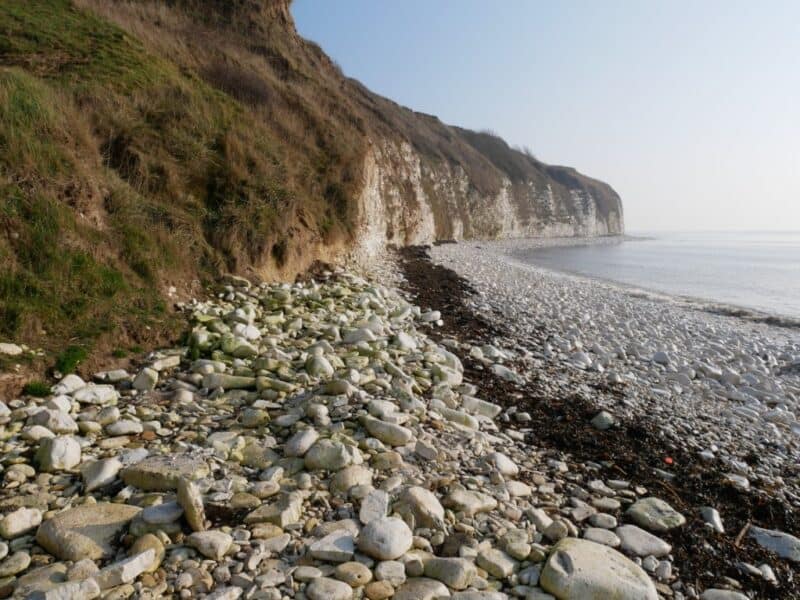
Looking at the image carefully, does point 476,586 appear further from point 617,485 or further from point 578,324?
point 578,324

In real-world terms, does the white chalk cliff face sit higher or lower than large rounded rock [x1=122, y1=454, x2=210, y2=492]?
higher

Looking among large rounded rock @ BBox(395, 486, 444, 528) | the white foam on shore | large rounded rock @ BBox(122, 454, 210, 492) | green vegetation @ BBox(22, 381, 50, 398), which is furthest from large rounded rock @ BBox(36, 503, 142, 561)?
the white foam on shore

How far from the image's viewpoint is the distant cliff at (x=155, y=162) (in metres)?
5.84

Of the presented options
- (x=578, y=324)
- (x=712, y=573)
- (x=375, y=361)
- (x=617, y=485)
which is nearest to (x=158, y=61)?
(x=375, y=361)

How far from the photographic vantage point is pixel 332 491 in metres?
3.24

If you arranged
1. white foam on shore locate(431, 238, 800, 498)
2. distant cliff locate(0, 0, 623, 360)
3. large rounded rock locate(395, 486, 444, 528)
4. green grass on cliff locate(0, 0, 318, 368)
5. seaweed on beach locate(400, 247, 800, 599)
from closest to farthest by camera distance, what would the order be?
large rounded rock locate(395, 486, 444, 528), seaweed on beach locate(400, 247, 800, 599), white foam on shore locate(431, 238, 800, 498), green grass on cliff locate(0, 0, 318, 368), distant cliff locate(0, 0, 623, 360)

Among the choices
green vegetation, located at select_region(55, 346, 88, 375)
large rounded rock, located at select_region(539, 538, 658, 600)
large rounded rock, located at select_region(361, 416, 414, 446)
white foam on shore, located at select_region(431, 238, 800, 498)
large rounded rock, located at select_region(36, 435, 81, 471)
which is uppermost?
green vegetation, located at select_region(55, 346, 88, 375)

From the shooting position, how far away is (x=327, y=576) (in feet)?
8.08

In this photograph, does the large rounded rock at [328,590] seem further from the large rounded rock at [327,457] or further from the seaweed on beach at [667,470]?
the seaweed on beach at [667,470]

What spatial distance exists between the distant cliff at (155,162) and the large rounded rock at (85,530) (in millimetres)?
3056

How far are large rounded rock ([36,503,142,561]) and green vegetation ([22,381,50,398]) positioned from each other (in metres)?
2.15

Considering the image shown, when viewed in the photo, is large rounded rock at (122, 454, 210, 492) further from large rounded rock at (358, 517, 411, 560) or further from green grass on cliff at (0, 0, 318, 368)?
green grass on cliff at (0, 0, 318, 368)

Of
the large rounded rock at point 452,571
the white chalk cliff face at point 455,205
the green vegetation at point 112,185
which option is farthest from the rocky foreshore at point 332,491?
the white chalk cliff face at point 455,205

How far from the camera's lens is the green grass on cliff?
5.61 m
